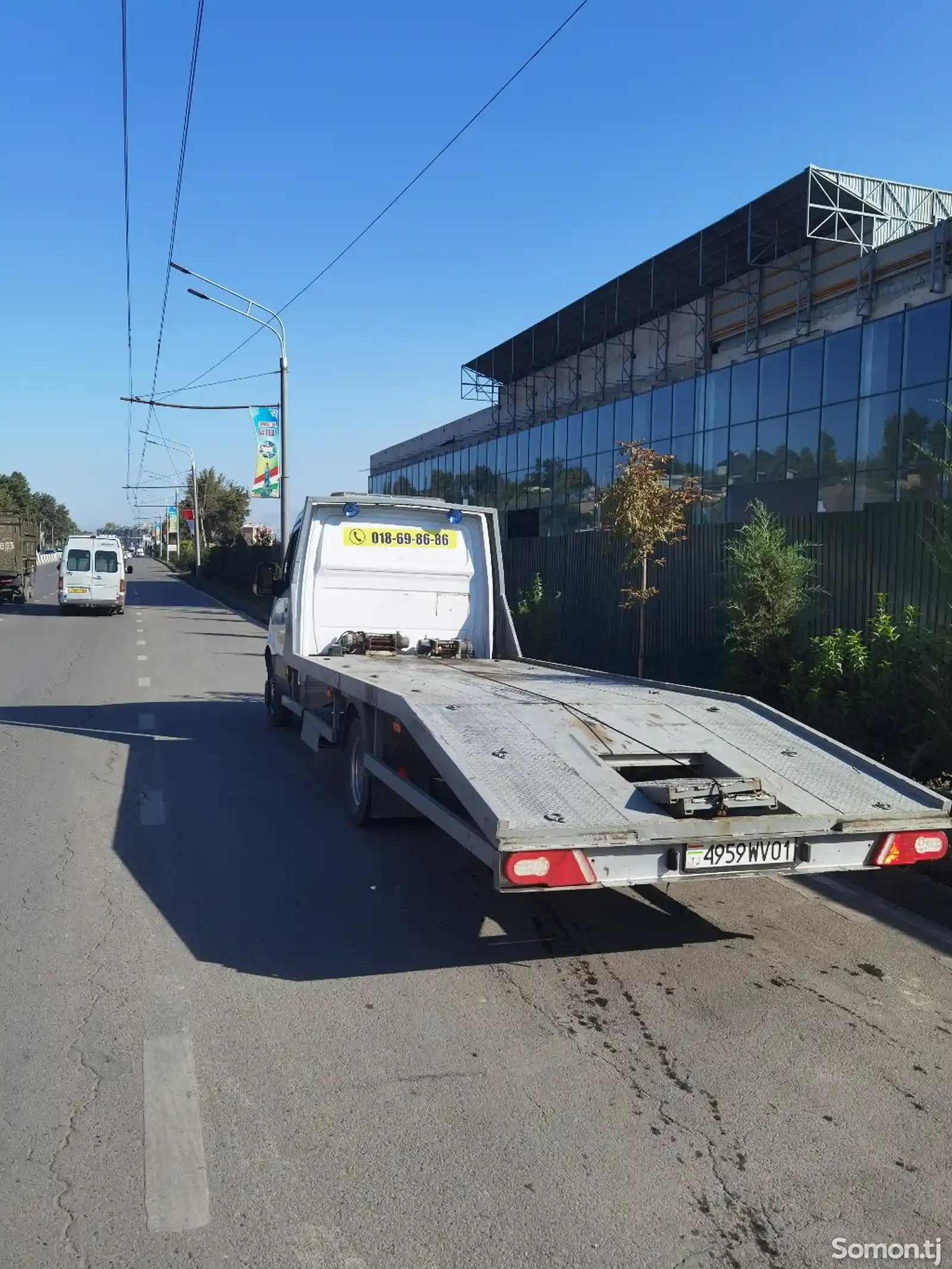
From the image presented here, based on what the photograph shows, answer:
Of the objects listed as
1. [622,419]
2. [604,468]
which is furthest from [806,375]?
[604,468]

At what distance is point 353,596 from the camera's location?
1061cm

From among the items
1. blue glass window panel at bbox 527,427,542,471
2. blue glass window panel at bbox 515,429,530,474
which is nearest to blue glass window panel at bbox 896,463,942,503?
blue glass window panel at bbox 527,427,542,471

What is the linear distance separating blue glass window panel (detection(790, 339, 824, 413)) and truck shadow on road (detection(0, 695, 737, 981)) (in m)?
17.3

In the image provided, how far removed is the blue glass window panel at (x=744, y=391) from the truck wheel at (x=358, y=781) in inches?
768

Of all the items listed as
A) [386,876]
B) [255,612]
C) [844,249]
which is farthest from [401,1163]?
[255,612]

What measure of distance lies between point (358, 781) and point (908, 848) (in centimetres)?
406

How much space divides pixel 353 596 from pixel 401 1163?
7.56 metres

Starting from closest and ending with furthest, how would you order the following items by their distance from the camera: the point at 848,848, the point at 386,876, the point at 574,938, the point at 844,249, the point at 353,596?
the point at 848,848 < the point at 574,938 < the point at 386,876 < the point at 353,596 < the point at 844,249

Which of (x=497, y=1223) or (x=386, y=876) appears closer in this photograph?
(x=497, y=1223)

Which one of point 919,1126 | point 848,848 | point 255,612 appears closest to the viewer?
point 919,1126

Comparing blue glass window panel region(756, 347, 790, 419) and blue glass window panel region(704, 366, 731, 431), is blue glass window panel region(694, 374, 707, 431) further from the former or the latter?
blue glass window panel region(756, 347, 790, 419)

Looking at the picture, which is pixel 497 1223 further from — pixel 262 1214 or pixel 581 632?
pixel 581 632

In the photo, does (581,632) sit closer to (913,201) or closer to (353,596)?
(353,596)

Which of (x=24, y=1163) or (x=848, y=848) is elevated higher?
(x=848, y=848)
